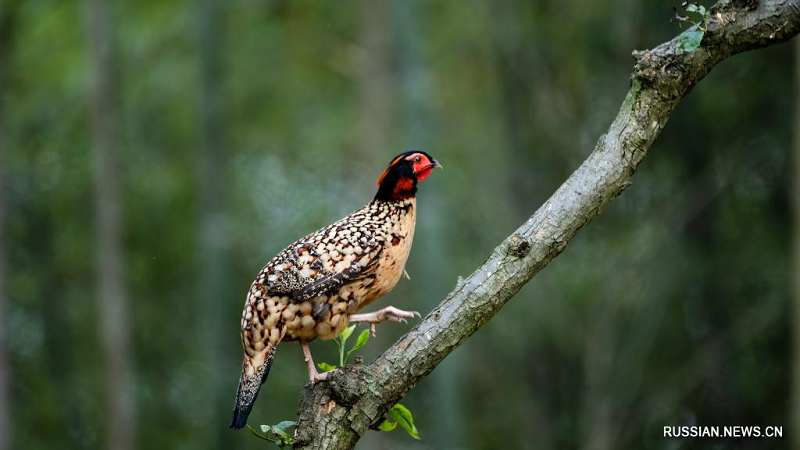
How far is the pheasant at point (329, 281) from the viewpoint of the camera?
11.6ft

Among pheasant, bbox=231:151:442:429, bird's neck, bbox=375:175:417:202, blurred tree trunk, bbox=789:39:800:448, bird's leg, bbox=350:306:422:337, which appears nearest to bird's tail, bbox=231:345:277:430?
pheasant, bbox=231:151:442:429

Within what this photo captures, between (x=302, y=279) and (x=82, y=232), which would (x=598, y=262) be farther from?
(x=302, y=279)

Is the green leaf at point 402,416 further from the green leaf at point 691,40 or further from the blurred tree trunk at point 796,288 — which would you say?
the blurred tree trunk at point 796,288

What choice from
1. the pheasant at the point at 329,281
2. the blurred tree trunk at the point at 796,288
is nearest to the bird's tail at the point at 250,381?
the pheasant at the point at 329,281

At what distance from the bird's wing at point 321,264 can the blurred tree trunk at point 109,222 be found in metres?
8.15

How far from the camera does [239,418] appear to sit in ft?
11.1

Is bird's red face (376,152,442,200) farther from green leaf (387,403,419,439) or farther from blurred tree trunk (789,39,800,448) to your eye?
blurred tree trunk (789,39,800,448)

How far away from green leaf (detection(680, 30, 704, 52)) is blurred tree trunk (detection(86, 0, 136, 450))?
8824mm

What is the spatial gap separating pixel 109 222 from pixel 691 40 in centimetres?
910

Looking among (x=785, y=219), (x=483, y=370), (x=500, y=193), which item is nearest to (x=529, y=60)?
(x=500, y=193)

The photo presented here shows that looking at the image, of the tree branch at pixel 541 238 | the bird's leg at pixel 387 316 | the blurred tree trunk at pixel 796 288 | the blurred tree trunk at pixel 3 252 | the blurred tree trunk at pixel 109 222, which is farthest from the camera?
the blurred tree trunk at pixel 109 222

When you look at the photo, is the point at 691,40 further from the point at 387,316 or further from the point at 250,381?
the point at 250,381

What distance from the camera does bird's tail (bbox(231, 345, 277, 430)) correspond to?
3.46 metres

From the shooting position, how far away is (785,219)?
11.5 metres
